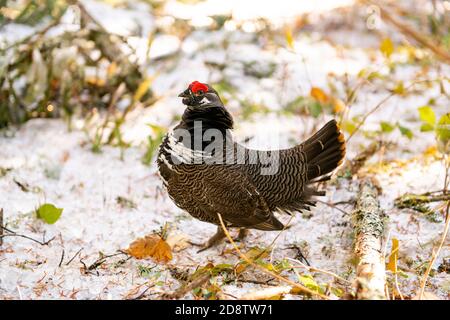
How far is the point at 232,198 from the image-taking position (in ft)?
9.84

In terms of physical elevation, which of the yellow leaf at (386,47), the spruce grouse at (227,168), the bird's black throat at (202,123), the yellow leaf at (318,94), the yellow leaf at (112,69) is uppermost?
the yellow leaf at (386,47)

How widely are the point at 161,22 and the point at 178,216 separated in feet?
12.7

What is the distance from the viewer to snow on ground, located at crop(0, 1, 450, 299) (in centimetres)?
280

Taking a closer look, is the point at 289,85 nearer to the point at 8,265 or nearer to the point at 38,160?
the point at 38,160

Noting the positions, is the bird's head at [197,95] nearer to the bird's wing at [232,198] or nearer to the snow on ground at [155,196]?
the bird's wing at [232,198]

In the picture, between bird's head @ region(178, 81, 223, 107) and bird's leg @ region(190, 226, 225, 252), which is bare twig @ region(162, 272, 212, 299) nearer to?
bird's leg @ region(190, 226, 225, 252)

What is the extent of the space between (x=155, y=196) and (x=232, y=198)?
106 centimetres

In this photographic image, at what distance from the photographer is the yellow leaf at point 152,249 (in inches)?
119

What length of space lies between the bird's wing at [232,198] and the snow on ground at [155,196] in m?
0.29

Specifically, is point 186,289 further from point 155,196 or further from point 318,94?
point 318,94

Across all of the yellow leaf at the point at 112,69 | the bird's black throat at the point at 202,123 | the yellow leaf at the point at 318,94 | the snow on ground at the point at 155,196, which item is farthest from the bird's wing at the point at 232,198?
the yellow leaf at the point at 112,69

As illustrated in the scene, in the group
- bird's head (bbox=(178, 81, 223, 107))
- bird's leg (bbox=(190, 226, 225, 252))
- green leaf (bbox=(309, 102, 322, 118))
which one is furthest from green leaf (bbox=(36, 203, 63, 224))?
green leaf (bbox=(309, 102, 322, 118))

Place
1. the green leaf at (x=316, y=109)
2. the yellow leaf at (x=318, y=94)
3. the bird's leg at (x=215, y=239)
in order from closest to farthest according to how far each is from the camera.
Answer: the bird's leg at (x=215, y=239)
the yellow leaf at (x=318, y=94)
the green leaf at (x=316, y=109)

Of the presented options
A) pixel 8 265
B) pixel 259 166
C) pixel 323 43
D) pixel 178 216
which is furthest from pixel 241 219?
pixel 323 43
